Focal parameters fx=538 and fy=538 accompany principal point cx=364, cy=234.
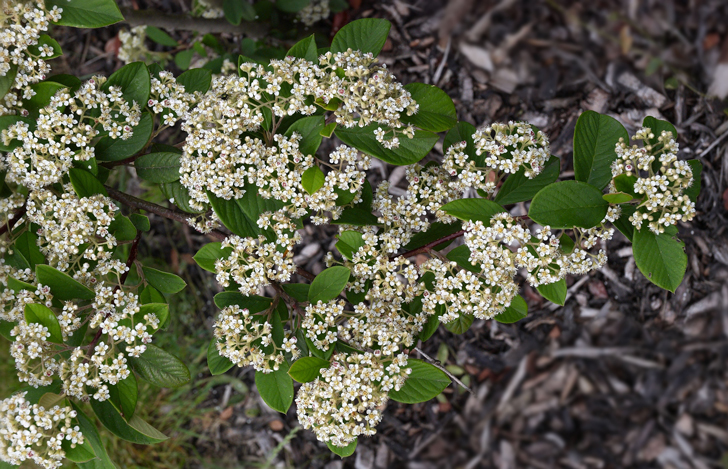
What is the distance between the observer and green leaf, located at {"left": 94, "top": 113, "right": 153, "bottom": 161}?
1.76 metres

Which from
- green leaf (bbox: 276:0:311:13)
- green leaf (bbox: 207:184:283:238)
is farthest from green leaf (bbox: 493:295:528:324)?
green leaf (bbox: 276:0:311:13)

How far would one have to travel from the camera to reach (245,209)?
166 centimetres

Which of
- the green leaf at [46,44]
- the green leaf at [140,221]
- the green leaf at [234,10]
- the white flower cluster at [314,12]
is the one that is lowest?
the green leaf at [140,221]

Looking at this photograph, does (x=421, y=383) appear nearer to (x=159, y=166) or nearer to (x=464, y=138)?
(x=464, y=138)

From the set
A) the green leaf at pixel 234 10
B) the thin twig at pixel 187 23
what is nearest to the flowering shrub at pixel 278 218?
the thin twig at pixel 187 23

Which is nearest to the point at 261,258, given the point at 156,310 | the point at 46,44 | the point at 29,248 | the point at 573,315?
the point at 156,310

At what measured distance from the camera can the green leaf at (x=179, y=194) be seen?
5.84ft

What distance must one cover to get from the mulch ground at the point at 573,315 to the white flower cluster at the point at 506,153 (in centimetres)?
107

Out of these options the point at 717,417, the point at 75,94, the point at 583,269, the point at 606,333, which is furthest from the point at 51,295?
the point at 717,417

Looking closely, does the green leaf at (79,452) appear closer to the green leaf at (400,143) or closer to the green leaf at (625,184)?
the green leaf at (400,143)

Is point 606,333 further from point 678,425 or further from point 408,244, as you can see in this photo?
point 408,244

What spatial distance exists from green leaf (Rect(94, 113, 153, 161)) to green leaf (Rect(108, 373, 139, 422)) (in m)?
0.71

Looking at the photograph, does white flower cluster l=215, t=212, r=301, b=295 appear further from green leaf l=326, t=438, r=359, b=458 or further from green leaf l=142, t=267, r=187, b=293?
green leaf l=326, t=438, r=359, b=458

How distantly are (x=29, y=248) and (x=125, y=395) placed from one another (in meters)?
0.63
